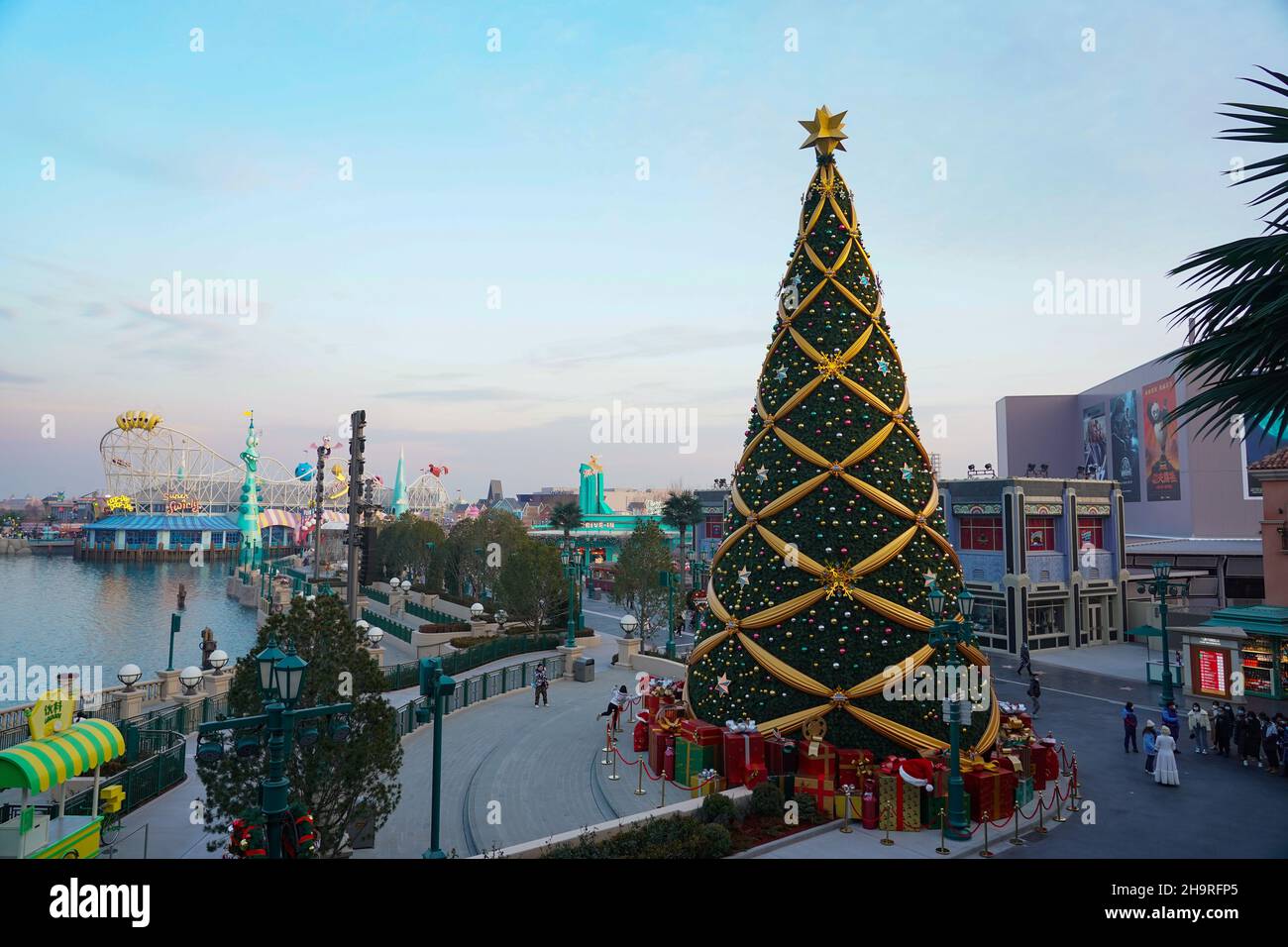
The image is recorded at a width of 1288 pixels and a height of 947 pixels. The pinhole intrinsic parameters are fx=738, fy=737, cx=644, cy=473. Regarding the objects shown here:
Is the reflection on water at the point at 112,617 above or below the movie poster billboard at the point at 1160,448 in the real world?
below

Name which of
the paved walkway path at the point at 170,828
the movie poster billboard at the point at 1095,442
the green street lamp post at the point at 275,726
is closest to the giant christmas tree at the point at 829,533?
the paved walkway path at the point at 170,828

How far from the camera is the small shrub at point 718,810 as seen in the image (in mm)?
11883

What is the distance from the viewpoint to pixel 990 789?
491 inches

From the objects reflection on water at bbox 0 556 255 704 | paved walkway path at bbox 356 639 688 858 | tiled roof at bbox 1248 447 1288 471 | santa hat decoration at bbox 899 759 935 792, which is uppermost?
tiled roof at bbox 1248 447 1288 471

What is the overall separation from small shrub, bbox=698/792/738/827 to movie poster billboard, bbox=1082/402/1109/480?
71.7 meters

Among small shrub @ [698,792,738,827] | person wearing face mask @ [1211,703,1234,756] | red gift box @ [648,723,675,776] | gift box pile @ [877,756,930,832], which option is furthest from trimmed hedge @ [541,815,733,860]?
person wearing face mask @ [1211,703,1234,756]

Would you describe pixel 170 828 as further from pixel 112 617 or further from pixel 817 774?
pixel 112 617

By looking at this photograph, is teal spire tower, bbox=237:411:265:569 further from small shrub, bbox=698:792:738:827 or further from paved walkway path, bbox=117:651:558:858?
small shrub, bbox=698:792:738:827

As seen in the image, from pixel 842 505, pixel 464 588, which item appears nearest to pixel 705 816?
pixel 842 505

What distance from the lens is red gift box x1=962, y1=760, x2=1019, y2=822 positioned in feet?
40.7

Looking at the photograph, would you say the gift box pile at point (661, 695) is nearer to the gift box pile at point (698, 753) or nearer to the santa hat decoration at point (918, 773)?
the gift box pile at point (698, 753)

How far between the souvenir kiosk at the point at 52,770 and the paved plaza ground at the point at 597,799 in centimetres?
195
